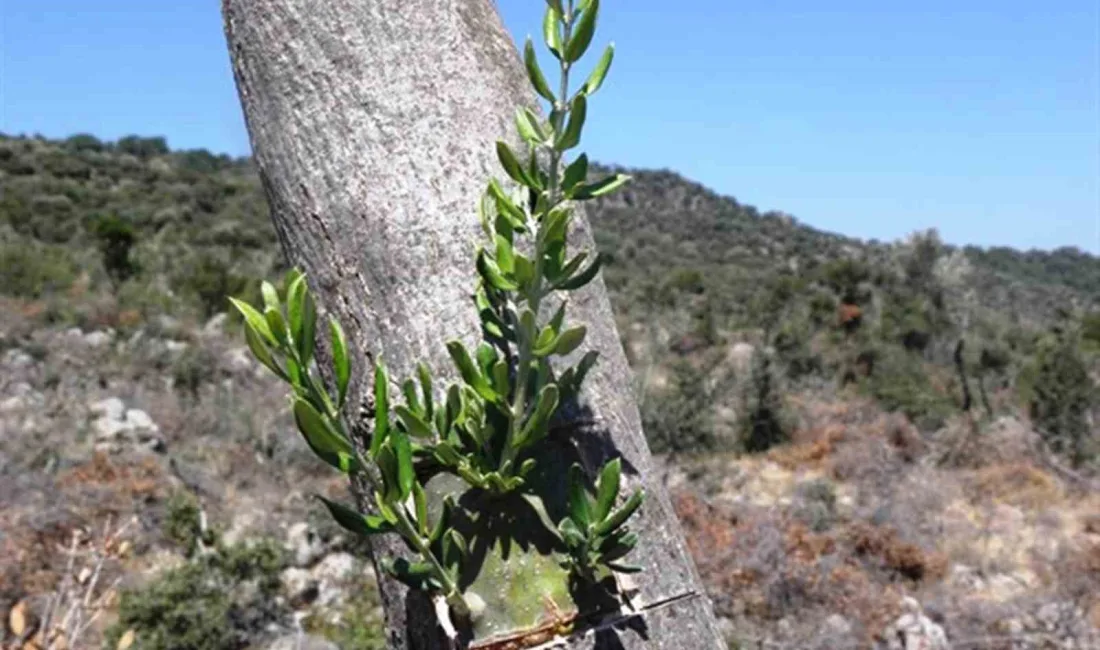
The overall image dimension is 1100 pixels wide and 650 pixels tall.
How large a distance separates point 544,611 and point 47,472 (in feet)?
26.0

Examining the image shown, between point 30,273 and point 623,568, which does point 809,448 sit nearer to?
point 623,568

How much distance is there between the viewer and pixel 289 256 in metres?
0.67

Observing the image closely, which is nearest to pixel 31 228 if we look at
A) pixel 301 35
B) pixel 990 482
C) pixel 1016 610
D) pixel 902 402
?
pixel 902 402

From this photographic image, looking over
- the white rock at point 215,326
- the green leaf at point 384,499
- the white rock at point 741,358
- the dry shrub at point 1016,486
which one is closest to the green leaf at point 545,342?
the green leaf at point 384,499

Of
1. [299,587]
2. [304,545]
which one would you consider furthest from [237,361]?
[299,587]

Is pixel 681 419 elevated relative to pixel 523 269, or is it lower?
elevated

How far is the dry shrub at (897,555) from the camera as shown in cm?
699

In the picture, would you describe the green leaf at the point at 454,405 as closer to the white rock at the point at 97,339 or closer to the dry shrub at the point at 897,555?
the dry shrub at the point at 897,555

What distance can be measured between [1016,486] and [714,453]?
2.85 m

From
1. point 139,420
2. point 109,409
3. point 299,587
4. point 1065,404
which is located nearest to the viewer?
point 299,587

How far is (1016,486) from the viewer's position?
369 inches

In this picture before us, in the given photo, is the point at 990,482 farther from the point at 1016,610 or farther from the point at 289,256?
the point at 289,256

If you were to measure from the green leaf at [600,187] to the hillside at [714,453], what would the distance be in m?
1.57

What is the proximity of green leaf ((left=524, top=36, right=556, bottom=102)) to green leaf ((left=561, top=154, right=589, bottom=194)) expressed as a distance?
40mm
